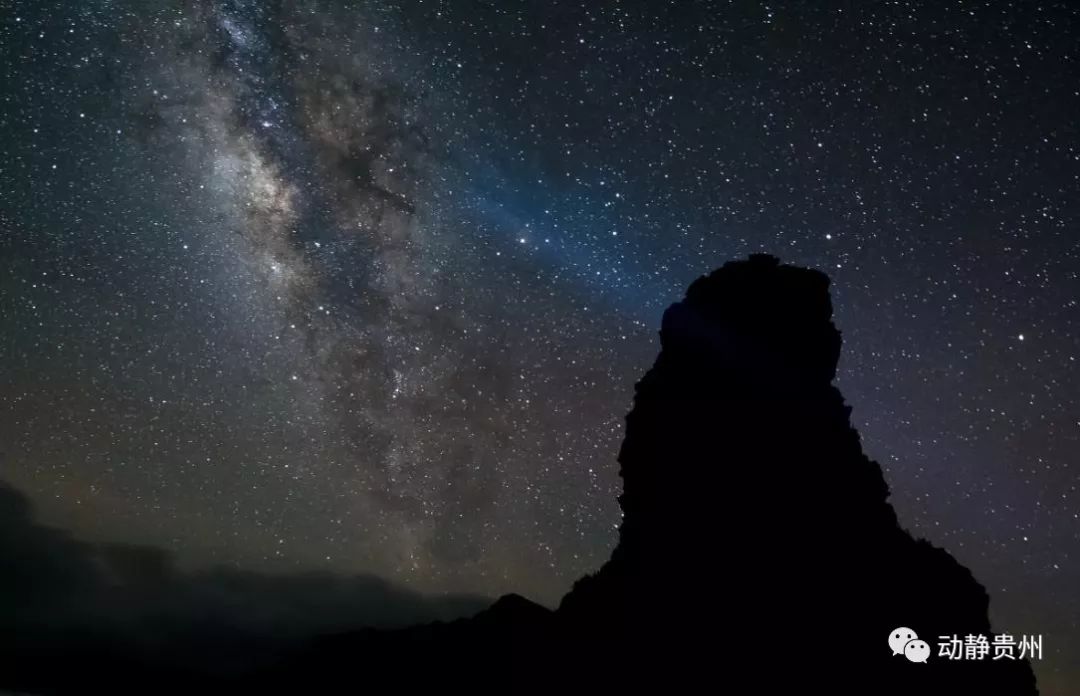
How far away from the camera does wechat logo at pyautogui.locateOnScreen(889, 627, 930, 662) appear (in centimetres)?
2194

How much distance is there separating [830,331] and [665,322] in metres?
7.00

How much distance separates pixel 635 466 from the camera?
27953 millimetres

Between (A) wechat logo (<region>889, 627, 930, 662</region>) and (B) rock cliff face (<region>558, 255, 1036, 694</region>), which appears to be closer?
(A) wechat logo (<region>889, 627, 930, 662</region>)

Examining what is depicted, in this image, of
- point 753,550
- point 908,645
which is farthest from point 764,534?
point 908,645

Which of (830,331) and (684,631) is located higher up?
(830,331)

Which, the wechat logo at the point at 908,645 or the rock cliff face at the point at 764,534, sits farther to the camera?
the rock cliff face at the point at 764,534

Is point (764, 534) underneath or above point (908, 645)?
above

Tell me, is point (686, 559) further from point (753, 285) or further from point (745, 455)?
point (753, 285)

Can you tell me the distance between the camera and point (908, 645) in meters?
22.2

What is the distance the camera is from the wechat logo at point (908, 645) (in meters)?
21.9

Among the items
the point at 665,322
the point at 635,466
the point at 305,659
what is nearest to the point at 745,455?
the point at 635,466

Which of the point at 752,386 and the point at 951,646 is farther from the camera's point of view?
the point at 752,386

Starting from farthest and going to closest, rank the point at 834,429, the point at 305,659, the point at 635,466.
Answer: the point at 305,659 → the point at 635,466 → the point at 834,429

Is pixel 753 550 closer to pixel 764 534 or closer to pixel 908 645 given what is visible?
pixel 764 534
